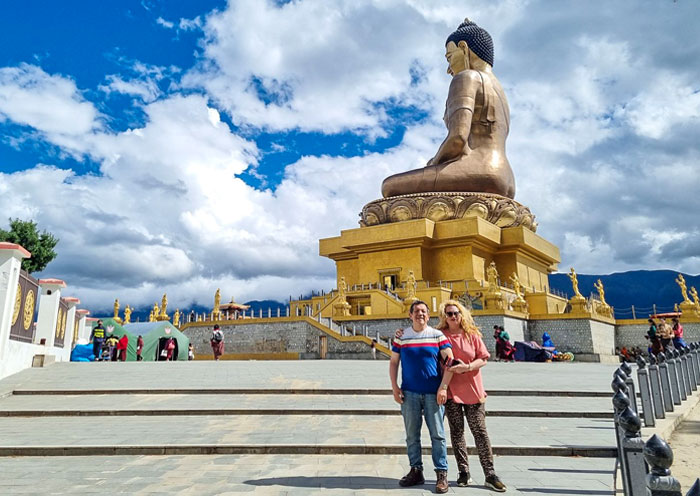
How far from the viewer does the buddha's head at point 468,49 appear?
1259 inches

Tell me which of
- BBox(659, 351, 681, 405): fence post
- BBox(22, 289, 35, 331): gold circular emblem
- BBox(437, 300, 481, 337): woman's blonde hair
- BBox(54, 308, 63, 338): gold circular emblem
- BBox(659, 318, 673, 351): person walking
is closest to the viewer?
BBox(437, 300, 481, 337): woman's blonde hair

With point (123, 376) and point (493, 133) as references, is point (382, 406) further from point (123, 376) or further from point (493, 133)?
point (493, 133)

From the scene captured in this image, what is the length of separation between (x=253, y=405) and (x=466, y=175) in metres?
23.2

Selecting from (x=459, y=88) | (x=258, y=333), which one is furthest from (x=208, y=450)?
(x=459, y=88)

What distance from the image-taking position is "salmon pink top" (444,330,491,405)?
3.93 m

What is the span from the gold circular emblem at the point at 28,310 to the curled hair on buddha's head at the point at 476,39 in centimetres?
2872

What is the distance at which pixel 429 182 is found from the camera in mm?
28438

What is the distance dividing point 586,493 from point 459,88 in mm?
27766

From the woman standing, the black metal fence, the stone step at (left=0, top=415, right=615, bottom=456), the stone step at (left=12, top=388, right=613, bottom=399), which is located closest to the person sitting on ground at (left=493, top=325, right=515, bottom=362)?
the black metal fence

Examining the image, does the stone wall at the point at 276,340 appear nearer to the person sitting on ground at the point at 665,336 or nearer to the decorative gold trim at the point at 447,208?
→ the person sitting on ground at the point at 665,336

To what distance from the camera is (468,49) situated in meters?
32.0

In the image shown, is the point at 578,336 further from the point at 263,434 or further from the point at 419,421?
the point at 419,421

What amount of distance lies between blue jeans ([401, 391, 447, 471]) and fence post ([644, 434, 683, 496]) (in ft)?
6.98

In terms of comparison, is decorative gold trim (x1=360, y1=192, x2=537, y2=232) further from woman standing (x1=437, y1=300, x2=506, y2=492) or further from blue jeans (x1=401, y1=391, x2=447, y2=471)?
blue jeans (x1=401, y1=391, x2=447, y2=471)
